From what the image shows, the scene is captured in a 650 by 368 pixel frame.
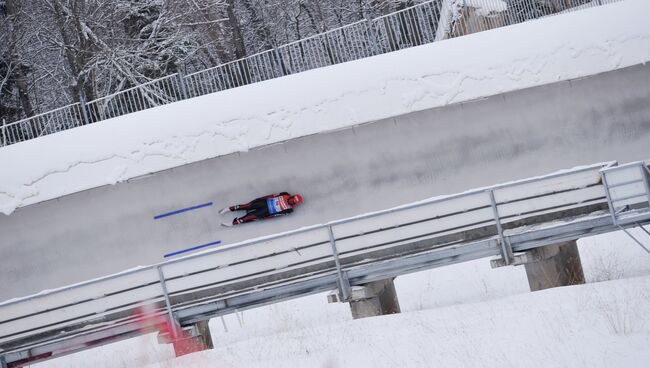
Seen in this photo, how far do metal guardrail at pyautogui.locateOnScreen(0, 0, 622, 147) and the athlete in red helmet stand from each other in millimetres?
3951

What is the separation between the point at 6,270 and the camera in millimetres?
16734

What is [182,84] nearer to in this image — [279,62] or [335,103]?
[279,62]

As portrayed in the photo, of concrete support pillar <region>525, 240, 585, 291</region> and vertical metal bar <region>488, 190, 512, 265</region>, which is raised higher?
vertical metal bar <region>488, 190, 512, 265</region>

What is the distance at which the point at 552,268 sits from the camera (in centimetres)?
1223

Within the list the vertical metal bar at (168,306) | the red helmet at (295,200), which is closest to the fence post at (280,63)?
the red helmet at (295,200)

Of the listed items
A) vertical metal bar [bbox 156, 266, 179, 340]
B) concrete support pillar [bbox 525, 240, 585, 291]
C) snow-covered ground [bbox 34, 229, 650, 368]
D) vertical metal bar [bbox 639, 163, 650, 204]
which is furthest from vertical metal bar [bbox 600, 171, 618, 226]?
vertical metal bar [bbox 156, 266, 179, 340]

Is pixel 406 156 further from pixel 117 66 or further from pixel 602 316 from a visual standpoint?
pixel 117 66

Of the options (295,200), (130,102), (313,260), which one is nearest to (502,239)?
(313,260)

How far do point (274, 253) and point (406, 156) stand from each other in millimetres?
5383

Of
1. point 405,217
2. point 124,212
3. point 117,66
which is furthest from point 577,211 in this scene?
point 117,66

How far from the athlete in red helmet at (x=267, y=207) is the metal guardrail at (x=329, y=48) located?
395cm

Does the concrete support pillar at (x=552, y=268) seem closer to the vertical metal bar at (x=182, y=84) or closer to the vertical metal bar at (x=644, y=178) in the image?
the vertical metal bar at (x=644, y=178)

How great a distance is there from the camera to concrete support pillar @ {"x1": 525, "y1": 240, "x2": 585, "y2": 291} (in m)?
12.1

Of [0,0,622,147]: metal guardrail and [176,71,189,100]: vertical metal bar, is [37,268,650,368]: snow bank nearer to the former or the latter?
[176,71,189,100]: vertical metal bar
